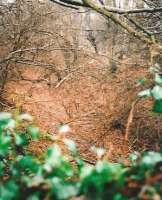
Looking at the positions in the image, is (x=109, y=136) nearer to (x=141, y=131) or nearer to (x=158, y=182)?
(x=141, y=131)

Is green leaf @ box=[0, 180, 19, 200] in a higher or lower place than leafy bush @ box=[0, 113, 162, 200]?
lower

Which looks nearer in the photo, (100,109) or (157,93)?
(157,93)

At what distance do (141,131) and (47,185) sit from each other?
27.6ft

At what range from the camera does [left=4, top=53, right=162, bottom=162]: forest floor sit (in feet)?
30.2

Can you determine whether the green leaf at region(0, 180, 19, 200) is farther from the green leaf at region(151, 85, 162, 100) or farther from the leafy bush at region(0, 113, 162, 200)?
the green leaf at region(151, 85, 162, 100)

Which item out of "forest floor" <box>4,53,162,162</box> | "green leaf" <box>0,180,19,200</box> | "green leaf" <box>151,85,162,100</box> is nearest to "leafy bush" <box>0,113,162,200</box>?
"green leaf" <box>0,180,19,200</box>

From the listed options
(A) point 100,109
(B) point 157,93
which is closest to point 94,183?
(B) point 157,93

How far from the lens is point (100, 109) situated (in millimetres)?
10531

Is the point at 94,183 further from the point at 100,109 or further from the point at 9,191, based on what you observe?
the point at 100,109

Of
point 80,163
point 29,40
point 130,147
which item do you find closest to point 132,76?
point 130,147

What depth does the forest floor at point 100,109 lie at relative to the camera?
922 cm

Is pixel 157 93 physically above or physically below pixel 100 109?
above

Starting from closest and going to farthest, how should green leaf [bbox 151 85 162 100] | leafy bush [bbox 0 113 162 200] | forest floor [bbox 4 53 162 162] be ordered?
leafy bush [bbox 0 113 162 200] → green leaf [bbox 151 85 162 100] → forest floor [bbox 4 53 162 162]

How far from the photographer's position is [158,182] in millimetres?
1748
